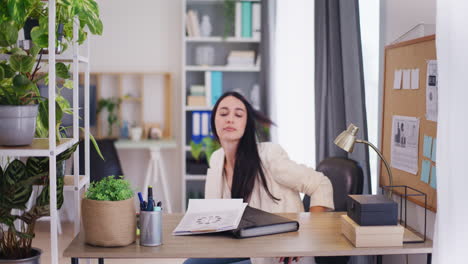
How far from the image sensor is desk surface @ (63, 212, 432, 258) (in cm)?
192

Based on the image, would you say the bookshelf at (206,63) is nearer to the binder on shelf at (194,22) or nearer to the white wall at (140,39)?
the binder on shelf at (194,22)

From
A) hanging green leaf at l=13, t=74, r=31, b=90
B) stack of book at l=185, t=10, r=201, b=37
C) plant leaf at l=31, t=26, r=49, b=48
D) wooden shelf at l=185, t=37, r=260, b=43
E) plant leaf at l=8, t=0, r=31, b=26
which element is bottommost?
hanging green leaf at l=13, t=74, r=31, b=90

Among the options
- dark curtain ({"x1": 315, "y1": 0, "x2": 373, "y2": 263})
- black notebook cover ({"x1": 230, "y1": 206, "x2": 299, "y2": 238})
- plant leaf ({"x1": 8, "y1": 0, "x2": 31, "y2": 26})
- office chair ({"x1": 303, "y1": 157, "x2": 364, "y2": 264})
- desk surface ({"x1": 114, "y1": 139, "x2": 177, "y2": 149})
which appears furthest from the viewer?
desk surface ({"x1": 114, "y1": 139, "x2": 177, "y2": 149})

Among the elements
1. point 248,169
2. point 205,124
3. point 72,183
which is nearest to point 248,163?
point 248,169

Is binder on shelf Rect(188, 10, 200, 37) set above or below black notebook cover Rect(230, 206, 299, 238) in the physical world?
above

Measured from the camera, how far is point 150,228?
198 cm

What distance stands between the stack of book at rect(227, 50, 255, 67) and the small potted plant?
11.9ft

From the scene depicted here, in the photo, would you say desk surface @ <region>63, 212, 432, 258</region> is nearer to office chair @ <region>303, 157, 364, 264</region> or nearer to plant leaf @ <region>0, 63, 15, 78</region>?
office chair @ <region>303, 157, 364, 264</region>

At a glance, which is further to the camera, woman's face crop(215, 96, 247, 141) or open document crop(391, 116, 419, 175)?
woman's face crop(215, 96, 247, 141)

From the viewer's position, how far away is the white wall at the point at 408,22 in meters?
2.23

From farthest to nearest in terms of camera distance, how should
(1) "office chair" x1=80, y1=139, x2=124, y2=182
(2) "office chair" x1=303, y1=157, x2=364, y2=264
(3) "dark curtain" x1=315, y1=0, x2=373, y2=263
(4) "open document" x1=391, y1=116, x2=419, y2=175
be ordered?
(1) "office chair" x1=80, y1=139, x2=124, y2=182 → (3) "dark curtain" x1=315, y1=0, x2=373, y2=263 → (2) "office chair" x1=303, y1=157, x2=364, y2=264 → (4) "open document" x1=391, y1=116, x2=419, y2=175

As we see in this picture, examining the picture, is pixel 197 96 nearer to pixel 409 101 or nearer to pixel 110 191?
pixel 409 101

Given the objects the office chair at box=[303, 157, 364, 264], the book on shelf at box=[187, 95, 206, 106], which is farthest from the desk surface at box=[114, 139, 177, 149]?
the office chair at box=[303, 157, 364, 264]

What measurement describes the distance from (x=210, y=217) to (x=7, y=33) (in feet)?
3.24
